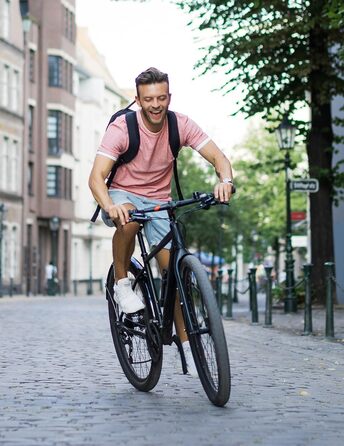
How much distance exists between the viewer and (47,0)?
74.2 m

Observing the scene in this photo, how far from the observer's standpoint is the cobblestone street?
687 centimetres

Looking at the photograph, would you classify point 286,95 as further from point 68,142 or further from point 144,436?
point 68,142

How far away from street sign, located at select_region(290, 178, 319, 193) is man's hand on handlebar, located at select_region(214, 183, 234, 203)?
18.4 meters

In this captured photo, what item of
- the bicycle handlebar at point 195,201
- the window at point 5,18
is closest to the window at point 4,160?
the window at point 5,18

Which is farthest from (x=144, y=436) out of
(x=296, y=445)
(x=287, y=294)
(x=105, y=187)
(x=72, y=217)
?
(x=72, y=217)

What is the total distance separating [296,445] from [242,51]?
2036 cm

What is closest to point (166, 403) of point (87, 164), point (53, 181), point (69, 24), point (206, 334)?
point (206, 334)

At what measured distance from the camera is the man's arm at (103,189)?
8.20 meters

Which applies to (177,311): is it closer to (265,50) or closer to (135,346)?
(135,346)

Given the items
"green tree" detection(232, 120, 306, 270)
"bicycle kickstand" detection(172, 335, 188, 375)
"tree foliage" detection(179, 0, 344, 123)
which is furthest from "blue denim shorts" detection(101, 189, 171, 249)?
"green tree" detection(232, 120, 306, 270)

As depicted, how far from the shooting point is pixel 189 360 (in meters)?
8.35

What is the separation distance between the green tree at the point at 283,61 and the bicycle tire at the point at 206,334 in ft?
59.3

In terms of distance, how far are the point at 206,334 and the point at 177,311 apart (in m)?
0.76

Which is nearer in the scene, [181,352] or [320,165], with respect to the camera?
[181,352]
